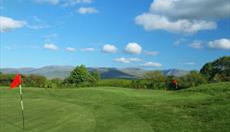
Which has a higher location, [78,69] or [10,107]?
[78,69]

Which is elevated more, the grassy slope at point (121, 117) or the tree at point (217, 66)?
the tree at point (217, 66)

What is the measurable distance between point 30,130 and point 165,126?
16.4ft

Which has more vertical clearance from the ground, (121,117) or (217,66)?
(217,66)

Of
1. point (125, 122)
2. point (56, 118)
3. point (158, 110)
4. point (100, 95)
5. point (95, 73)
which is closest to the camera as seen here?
point (125, 122)

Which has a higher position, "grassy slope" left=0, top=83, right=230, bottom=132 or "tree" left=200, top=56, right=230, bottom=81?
"tree" left=200, top=56, right=230, bottom=81

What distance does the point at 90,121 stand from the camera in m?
13.0

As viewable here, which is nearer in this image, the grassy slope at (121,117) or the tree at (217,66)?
the grassy slope at (121,117)

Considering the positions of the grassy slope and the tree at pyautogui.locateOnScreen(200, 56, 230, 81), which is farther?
the tree at pyautogui.locateOnScreen(200, 56, 230, 81)

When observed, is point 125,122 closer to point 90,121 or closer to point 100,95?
point 90,121

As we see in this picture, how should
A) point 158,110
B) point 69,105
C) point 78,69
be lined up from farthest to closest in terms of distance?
point 78,69, point 69,105, point 158,110

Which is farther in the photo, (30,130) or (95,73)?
(95,73)

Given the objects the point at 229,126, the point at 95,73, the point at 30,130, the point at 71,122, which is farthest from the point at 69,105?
the point at 95,73

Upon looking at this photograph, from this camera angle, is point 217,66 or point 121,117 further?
point 217,66

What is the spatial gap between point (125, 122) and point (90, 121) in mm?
1424
